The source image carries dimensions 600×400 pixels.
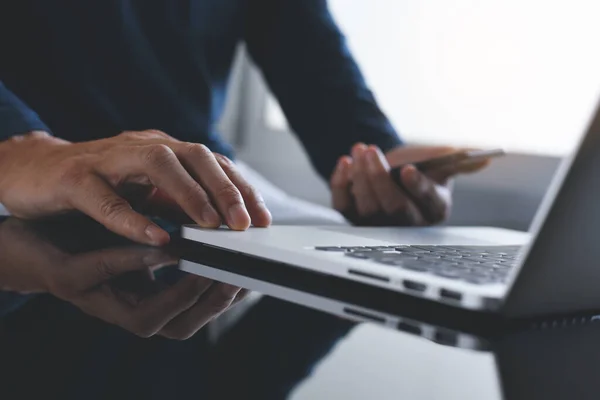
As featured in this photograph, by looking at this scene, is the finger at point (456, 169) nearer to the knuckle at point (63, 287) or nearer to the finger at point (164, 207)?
the finger at point (164, 207)

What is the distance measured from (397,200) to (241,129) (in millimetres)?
1158

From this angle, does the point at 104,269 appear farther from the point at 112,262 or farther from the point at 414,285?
the point at 414,285

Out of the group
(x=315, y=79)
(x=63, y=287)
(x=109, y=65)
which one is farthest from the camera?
(x=315, y=79)

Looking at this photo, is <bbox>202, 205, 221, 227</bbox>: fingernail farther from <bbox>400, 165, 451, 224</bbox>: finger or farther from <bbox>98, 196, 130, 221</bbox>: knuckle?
<bbox>400, 165, 451, 224</bbox>: finger

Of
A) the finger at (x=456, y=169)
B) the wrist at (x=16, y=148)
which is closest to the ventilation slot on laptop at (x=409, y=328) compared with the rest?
the wrist at (x=16, y=148)

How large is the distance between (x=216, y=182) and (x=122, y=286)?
0.53 feet

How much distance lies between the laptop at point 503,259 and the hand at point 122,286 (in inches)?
2.1

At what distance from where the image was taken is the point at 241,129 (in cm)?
199

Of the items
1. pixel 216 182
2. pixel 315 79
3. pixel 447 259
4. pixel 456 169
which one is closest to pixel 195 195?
pixel 216 182

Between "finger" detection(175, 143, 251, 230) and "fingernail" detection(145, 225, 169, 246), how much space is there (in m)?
0.05

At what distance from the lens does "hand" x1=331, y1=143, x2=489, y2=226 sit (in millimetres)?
892

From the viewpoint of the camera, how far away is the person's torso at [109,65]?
1.07 m

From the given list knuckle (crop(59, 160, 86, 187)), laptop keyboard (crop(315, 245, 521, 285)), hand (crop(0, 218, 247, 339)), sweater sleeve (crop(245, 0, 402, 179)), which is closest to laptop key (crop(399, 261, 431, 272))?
laptop keyboard (crop(315, 245, 521, 285))

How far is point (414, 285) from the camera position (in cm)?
37
